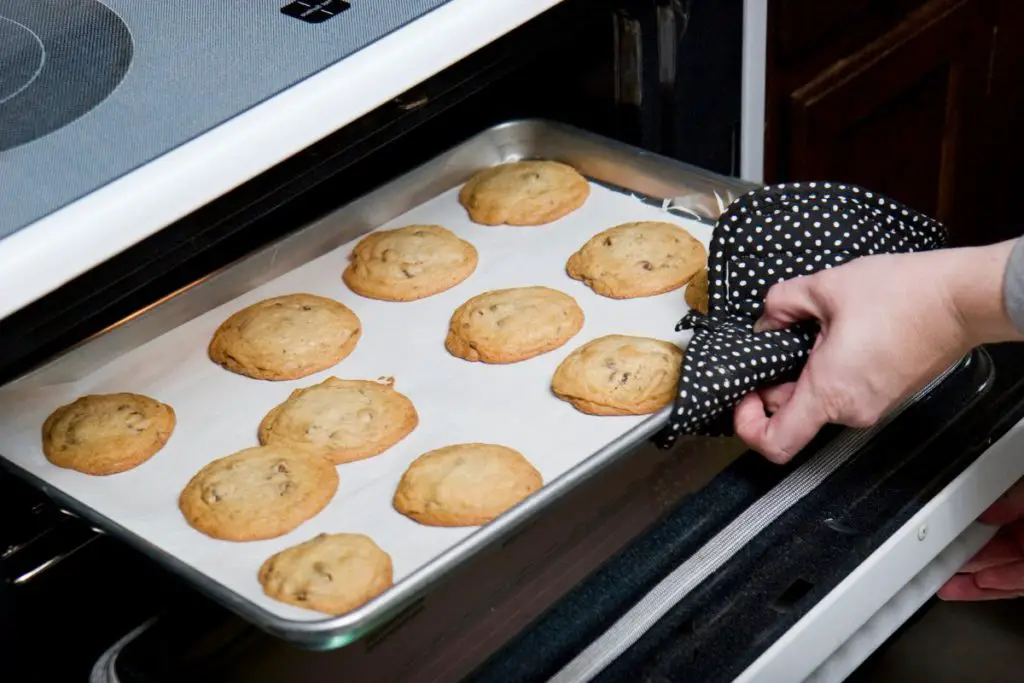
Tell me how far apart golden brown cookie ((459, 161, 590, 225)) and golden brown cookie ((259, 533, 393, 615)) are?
509 millimetres

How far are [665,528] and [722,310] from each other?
0.20 metres

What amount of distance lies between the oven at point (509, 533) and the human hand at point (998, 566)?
0.09ft

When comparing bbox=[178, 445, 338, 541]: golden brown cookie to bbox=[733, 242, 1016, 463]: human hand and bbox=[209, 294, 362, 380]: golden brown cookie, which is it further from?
bbox=[733, 242, 1016, 463]: human hand

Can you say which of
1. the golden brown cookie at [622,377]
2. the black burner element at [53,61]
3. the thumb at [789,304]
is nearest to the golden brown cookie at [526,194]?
the golden brown cookie at [622,377]

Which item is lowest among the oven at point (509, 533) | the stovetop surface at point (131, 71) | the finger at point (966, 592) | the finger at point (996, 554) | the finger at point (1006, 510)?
the finger at point (966, 592)

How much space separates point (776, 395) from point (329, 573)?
1.31 feet

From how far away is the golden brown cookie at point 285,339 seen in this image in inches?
48.4

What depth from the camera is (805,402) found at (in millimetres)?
1038

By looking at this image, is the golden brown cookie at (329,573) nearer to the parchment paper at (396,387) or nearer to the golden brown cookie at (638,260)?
the parchment paper at (396,387)

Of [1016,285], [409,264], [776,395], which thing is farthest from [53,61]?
[1016,285]

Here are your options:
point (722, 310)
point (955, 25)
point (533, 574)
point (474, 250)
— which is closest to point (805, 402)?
point (722, 310)

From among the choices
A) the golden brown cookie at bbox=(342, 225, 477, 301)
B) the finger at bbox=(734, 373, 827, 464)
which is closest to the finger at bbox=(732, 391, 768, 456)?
the finger at bbox=(734, 373, 827, 464)

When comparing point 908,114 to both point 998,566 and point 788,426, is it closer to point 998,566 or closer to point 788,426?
point 998,566

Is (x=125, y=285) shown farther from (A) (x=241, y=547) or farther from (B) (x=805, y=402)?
(B) (x=805, y=402)
